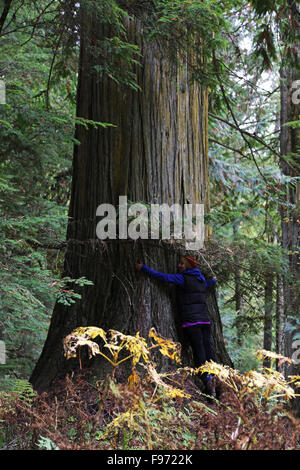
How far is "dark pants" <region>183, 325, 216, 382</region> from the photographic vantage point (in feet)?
16.6

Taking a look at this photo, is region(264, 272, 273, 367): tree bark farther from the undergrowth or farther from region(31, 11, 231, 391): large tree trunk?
the undergrowth

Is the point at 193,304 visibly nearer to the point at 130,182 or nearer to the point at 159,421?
the point at 130,182

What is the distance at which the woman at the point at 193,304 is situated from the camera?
5.11m

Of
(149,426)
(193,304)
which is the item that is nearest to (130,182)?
(193,304)

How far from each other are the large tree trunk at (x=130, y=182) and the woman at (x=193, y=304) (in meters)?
0.16

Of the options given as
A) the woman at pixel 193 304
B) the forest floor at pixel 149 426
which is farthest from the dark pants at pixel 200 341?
the forest floor at pixel 149 426

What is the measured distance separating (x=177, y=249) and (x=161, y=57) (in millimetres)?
2510

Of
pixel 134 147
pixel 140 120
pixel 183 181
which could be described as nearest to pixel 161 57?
pixel 140 120

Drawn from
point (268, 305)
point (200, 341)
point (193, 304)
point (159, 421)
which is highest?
point (193, 304)

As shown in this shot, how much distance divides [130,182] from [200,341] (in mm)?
2138

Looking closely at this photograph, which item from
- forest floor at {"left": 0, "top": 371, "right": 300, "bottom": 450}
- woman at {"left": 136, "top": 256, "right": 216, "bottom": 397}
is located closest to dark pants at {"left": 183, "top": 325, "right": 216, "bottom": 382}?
woman at {"left": 136, "top": 256, "right": 216, "bottom": 397}

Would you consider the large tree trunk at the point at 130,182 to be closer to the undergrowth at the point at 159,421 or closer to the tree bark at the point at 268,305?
the tree bark at the point at 268,305

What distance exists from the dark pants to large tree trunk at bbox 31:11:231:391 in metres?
0.19

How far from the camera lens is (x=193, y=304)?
520cm
